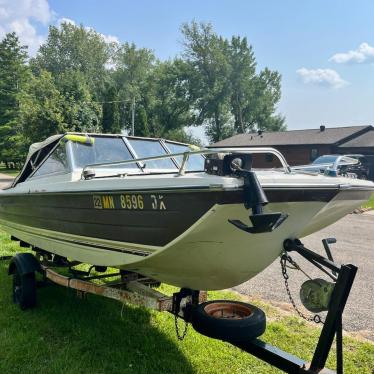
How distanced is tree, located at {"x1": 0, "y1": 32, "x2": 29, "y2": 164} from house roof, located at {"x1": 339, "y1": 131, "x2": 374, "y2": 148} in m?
28.8

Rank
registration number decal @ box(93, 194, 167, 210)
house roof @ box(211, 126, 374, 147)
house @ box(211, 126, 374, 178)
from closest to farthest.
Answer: registration number decal @ box(93, 194, 167, 210)
house @ box(211, 126, 374, 178)
house roof @ box(211, 126, 374, 147)

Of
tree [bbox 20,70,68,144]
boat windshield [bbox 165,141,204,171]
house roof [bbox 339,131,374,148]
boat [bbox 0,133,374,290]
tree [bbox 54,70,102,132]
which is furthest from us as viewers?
house roof [bbox 339,131,374,148]

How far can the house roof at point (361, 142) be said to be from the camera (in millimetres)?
30500

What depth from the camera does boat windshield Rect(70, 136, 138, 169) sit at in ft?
14.8

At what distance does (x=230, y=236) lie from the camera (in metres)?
2.78

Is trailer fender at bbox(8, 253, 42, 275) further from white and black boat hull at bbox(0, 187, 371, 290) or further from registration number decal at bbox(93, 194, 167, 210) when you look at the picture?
registration number decal at bbox(93, 194, 167, 210)

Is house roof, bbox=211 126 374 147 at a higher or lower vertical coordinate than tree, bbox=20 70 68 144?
lower

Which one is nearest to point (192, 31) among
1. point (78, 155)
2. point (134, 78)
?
point (134, 78)

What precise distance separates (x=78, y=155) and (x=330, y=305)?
302cm

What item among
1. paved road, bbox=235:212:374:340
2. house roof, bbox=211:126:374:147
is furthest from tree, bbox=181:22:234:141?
paved road, bbox=235:212:374:340

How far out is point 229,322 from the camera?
10.0 ft

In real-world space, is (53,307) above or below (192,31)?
below

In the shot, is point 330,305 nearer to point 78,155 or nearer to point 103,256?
point 103,256

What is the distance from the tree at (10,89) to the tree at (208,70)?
19484 mm
